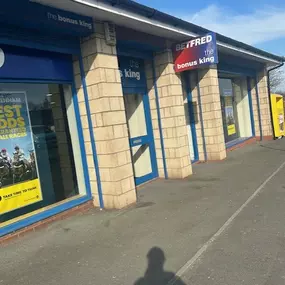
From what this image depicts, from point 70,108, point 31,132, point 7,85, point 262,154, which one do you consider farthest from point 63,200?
point 262,154

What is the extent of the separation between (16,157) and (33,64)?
4.63 feet

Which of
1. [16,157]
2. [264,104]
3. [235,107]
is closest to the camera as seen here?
[16,157]

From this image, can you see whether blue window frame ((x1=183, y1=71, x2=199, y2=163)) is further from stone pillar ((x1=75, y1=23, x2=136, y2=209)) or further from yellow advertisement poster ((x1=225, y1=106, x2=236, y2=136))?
stone pillar ((x1=75, y1=23, x2=136, y2=209))

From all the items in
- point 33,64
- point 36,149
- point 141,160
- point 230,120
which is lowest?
point 141,160

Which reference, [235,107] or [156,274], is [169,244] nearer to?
[156,274]

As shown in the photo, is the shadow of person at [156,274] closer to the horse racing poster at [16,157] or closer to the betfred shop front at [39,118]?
the betfred shop front at [39,118]

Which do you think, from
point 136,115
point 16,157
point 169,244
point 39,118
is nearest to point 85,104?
point 39,118

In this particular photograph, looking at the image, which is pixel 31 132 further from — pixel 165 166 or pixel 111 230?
pixel 165 166

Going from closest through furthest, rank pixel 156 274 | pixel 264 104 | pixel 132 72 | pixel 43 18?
pixel 156 274 → pixel 43 18 → pixel 132 72 → pixel 264 104

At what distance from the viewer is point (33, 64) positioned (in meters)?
4.66

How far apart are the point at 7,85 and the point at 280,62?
12.1 m

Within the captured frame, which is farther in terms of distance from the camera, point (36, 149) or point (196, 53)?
point (196, 53)

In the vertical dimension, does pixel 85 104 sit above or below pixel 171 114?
above

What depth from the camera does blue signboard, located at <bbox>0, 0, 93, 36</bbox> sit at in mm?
4059
